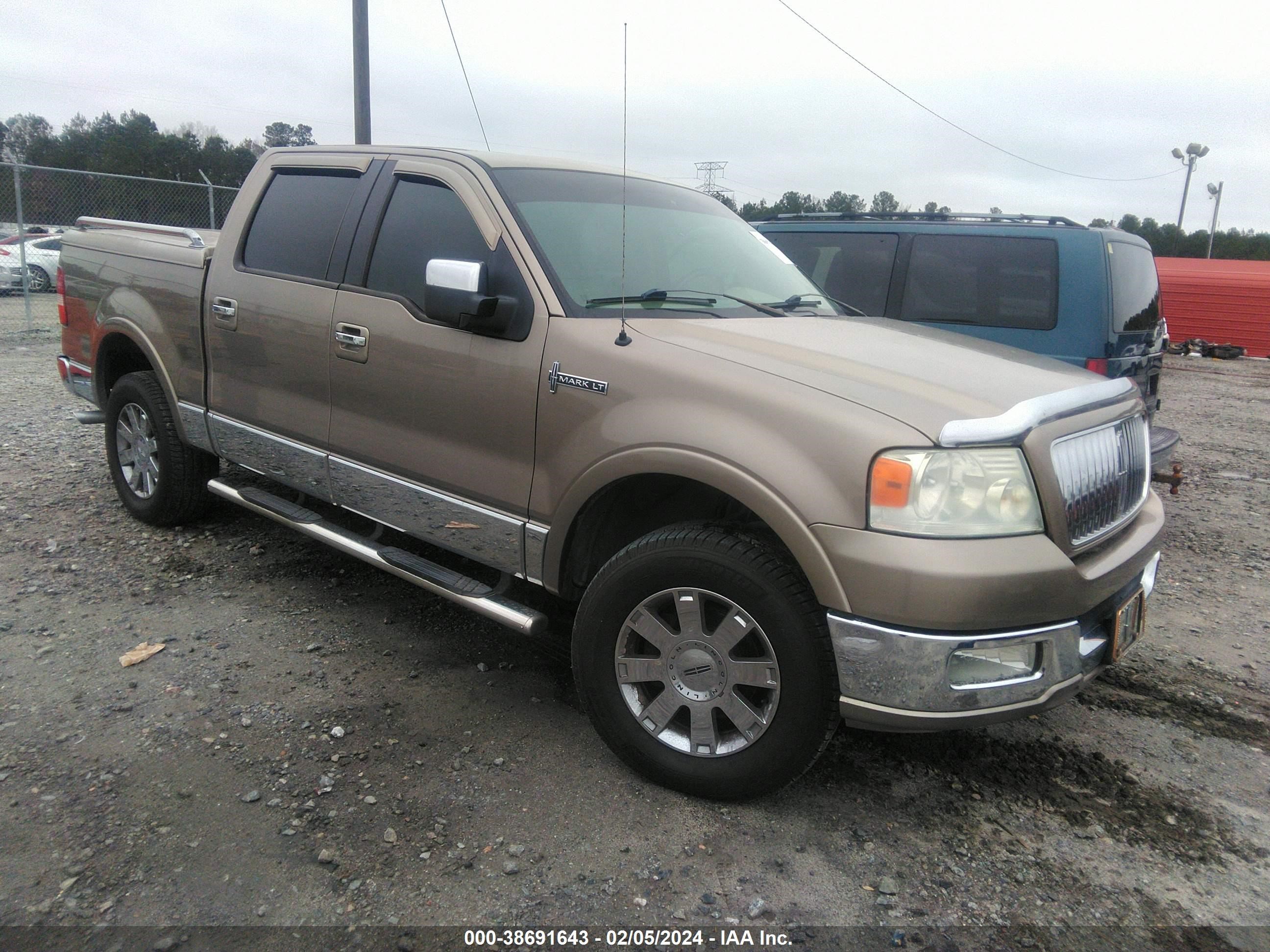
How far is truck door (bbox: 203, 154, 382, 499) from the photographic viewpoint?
3738 mm

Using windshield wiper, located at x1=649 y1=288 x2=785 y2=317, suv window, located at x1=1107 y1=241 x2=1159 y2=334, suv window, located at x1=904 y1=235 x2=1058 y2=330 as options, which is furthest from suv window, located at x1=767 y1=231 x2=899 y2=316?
windshield wiper, located at x1=649 y1=288 x2=785 y2=317

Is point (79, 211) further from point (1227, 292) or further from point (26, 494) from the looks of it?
point (1227, 292)

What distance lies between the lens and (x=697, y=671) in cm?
266

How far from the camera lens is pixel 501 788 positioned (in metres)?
2.80

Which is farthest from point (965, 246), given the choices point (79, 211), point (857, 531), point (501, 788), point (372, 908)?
point (79, 211)

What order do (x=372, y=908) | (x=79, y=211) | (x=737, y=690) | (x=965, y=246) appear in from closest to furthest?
1. (x=372, y=908)
2. (x=737, y=690)
3. (x=965, y=246)
4. (x=79, y=211)

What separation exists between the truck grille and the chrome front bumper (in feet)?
1.03

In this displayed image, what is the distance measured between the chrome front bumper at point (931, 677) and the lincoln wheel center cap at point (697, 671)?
37cm

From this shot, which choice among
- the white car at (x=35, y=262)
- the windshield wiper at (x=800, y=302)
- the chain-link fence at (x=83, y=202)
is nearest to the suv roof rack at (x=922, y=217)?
the windshield wiper at (x=800, y=302)

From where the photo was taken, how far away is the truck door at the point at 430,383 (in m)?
3.07

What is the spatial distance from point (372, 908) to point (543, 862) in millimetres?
451

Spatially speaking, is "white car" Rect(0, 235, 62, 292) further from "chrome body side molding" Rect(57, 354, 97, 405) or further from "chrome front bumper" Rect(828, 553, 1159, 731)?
"chrome front bumper" Rect(828, 553, 1159, 731)

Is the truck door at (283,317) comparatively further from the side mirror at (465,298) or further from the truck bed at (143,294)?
the side mirror at (465,298)

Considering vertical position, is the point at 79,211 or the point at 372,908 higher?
the point at 79,211
